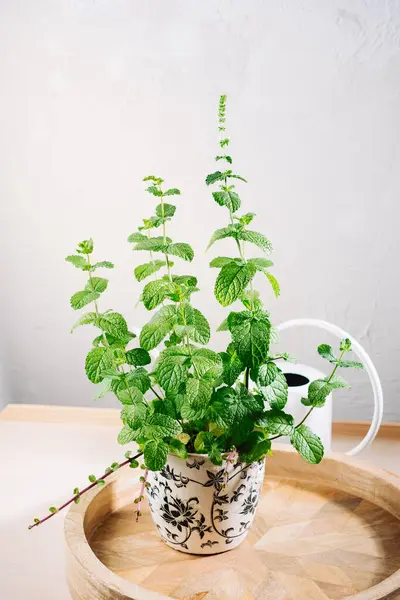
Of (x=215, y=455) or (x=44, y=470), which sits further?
→ (x=44, y=470)

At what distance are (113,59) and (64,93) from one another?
13 centimetres

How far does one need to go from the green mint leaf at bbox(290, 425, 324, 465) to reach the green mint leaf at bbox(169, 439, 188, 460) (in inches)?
4.9

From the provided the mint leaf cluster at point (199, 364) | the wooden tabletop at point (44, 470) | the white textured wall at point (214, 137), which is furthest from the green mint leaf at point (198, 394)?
the white textured wall at point (214, 137)

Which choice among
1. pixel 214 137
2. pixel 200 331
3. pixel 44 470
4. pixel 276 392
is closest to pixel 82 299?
pixel 200 331

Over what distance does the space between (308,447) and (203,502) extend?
0.47 feet

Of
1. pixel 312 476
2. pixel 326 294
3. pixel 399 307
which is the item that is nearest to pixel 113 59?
pixel 326 294

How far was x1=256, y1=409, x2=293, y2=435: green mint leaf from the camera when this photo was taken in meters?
0.80

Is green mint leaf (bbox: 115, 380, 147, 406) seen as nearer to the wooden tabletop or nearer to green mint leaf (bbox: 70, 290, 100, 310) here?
green mint leaf (bbox: 70, 290, 100, 310)

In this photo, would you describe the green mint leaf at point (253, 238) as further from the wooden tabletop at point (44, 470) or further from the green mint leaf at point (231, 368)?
the wooden tabletop at point (44, 470)

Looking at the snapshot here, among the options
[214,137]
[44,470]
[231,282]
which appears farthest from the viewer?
[214,137]

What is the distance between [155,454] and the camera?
29.9 inches

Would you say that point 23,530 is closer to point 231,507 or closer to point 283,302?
point 231,507

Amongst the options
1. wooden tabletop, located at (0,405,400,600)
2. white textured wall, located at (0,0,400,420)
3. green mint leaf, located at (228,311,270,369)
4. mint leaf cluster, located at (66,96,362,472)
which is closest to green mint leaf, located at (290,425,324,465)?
mint leaf cluster, located at (66,96,362,472)

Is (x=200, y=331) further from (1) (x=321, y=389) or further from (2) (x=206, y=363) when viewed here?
(1) (x=321, y=389)
